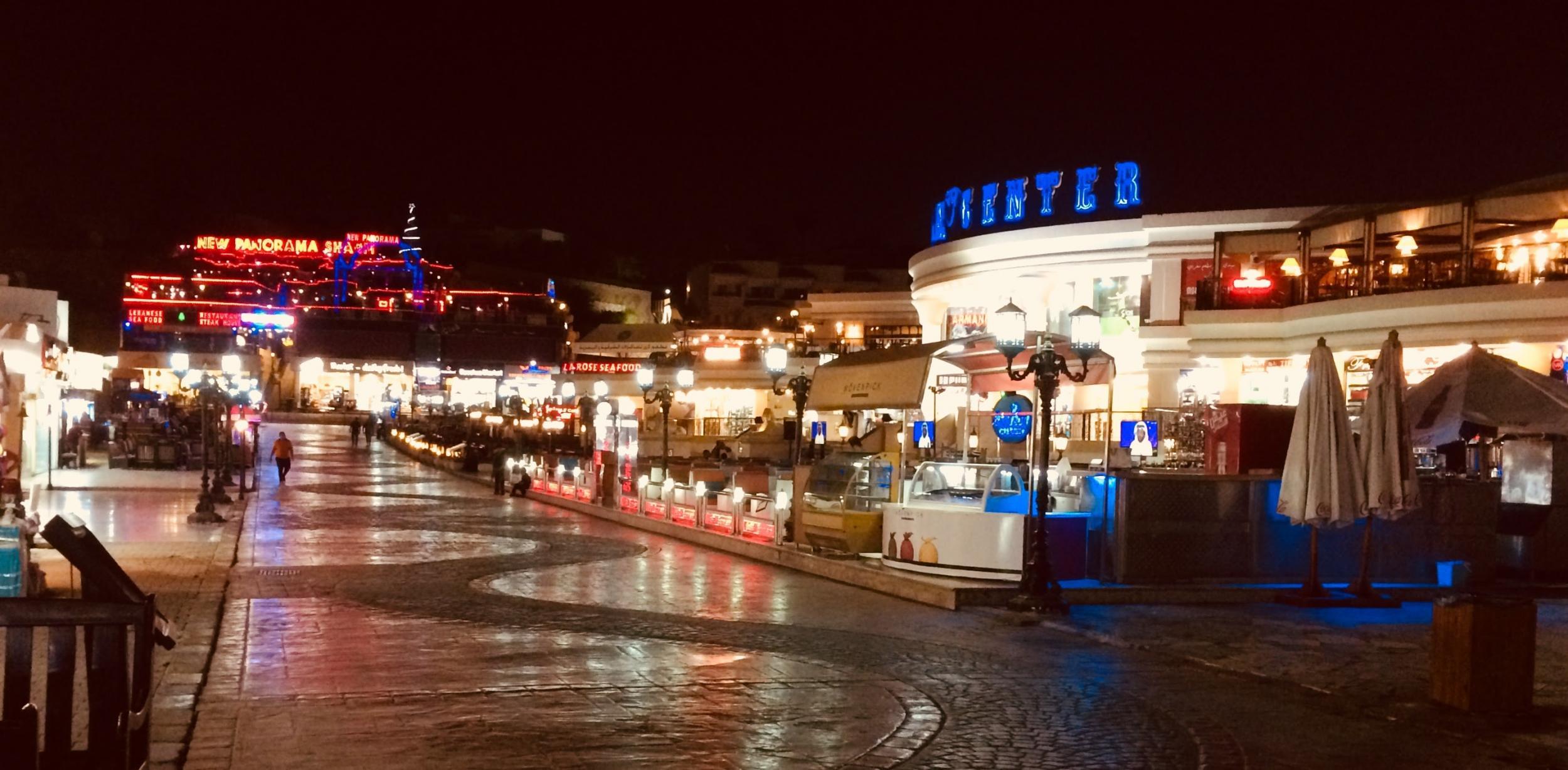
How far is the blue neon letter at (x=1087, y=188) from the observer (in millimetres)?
40625

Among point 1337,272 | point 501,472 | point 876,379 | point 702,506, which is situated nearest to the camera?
point 876,379

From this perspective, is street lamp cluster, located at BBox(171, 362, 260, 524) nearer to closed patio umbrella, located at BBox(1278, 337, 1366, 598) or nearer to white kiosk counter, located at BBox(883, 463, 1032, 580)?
white kiosk counter, located at BBox(883, 463, 1032, 580)

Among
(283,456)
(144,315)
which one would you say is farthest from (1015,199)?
(144,315)

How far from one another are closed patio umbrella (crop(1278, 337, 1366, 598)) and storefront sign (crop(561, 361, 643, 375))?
49.4 metres

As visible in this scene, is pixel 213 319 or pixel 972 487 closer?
pixel 972 487

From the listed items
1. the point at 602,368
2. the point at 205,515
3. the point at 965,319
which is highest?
the point at 965,319

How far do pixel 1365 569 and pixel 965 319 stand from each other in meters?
31.1

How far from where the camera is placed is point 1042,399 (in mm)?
14891

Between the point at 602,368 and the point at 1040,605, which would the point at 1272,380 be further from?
the point at 602,368

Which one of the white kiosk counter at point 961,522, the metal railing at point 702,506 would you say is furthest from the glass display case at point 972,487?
the metal railing at point 702,506

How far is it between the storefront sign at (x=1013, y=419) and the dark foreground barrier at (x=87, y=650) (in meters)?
13.0

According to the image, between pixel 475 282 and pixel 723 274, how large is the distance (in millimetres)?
29018

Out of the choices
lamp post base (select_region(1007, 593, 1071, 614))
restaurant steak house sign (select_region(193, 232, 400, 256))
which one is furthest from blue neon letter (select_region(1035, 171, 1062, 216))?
restaurant steak house sign (select_region(193, 232, 400, 256))

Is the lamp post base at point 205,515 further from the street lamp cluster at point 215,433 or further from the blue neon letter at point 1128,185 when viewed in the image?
the blue neon letter at point 1128,185
